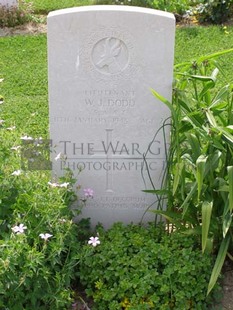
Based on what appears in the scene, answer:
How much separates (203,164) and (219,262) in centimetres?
54

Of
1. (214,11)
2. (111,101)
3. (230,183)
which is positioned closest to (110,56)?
(111,101)

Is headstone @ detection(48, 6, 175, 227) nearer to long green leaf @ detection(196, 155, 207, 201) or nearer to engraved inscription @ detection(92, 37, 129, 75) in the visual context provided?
engraved inscription @ detection(92, 37, 129, 75)

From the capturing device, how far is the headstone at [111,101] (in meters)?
4.07

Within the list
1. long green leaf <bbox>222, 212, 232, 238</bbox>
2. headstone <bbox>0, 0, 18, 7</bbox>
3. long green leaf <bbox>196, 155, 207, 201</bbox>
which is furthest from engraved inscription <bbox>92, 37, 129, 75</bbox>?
headstone <bbox>0, 0, 18, 7</bbox>

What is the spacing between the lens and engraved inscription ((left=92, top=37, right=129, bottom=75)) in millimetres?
4121

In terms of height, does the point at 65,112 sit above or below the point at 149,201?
above

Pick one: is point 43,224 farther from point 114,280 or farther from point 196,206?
point 196,206

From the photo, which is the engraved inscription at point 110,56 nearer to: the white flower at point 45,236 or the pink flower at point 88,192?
the pink flower at point 88,192

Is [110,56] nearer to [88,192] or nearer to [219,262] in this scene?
[88,192]

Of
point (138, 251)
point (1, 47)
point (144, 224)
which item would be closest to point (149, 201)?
point (144, 224)

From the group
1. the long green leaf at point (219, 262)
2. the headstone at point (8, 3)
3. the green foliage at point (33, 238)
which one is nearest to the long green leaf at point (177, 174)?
the long green leaf at point (219, 262)

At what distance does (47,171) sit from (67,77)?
2.20 ft

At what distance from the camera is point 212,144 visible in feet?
12.7

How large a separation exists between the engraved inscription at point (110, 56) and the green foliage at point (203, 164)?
333 mm
